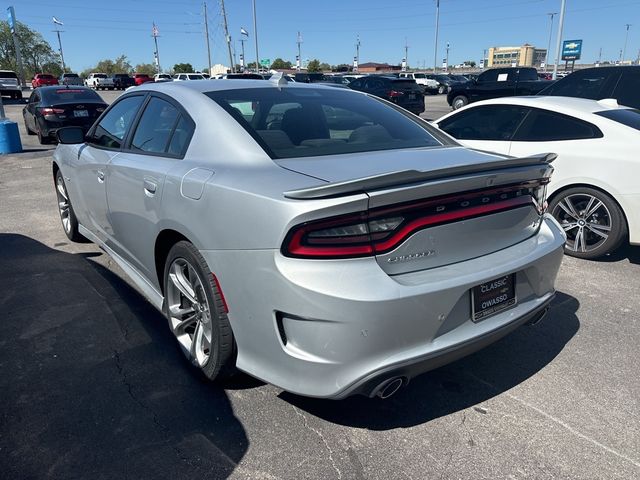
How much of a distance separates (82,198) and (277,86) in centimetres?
217

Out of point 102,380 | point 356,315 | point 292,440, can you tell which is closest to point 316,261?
point 356,315

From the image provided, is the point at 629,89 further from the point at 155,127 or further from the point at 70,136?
the point at 70,136

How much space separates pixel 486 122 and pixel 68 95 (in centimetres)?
1229

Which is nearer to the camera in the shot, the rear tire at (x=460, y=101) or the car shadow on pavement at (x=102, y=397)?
the car shadow on pavement at (x=102, y=397)

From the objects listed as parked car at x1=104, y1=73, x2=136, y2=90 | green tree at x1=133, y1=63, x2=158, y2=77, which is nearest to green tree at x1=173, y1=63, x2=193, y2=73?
green tree at x1=133, y1=63, x2=158, y2=77

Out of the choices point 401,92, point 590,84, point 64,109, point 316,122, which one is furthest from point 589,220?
point 401,92

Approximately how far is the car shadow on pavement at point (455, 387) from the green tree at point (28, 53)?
3756 inches

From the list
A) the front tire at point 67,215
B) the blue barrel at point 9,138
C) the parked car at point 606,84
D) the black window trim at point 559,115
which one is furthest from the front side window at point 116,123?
the blue barrel at point 9,138

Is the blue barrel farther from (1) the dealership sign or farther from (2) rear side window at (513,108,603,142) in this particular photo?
(1) the dealership sign

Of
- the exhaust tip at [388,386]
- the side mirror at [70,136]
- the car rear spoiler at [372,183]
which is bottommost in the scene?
the exhaust tip at [388,386]

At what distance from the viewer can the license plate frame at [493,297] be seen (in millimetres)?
2378

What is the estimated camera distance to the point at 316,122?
3.20 m

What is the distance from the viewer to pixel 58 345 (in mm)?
3418

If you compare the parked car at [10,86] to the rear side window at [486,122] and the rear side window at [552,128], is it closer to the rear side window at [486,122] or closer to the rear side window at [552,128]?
the rear side window at [486,122]
